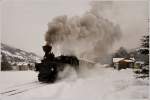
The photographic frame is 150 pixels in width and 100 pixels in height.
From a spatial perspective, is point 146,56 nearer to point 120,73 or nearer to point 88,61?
point 120,73

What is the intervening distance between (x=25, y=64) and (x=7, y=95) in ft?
0.88

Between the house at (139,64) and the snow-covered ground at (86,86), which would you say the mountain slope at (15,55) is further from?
the house at (139,64)

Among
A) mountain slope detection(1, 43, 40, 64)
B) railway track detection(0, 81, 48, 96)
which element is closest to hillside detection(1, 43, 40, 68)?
mountain slope detection(1, 43, 40, 64)

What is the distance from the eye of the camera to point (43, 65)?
7.60 feet

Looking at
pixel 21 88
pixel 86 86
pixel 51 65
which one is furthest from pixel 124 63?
pixel 21 88

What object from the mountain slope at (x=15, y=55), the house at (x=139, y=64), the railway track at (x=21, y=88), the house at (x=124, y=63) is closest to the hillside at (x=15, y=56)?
the mountain slope at (x=15, y=55)

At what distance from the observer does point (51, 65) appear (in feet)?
7.63

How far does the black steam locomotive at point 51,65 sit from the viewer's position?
7.54 ft

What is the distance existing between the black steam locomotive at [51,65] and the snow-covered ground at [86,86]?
0.16 ft

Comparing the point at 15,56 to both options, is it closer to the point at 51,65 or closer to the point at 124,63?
the point at 51,65

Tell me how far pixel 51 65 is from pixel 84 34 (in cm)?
35

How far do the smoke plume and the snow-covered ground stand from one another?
0.47 ft

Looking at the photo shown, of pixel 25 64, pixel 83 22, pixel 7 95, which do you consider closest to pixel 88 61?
pixel 83 22

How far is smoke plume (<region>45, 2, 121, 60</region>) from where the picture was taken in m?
2.30
